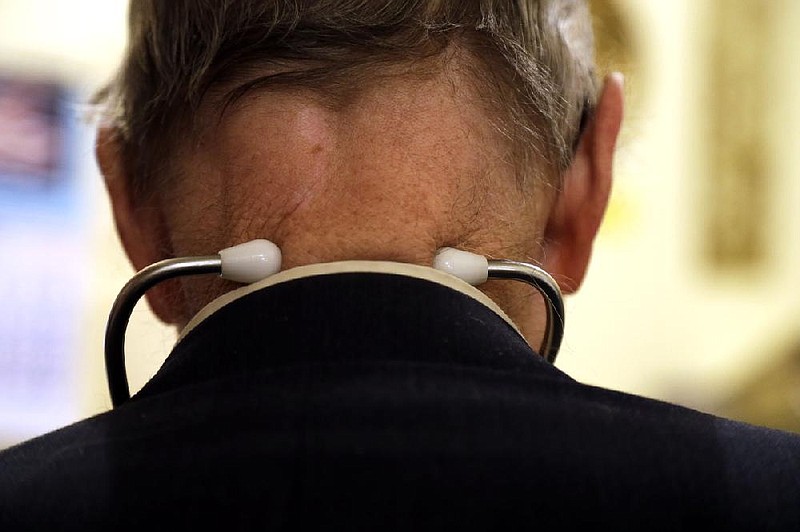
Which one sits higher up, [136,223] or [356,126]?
[356,126]

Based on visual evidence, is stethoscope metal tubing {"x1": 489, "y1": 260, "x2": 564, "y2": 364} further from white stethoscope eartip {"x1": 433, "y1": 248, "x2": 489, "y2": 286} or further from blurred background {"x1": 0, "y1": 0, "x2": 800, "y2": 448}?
blurred background {"x1": 0, "y1": 0, "x2": 800, "y2": 448}

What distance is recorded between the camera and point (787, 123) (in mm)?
2725

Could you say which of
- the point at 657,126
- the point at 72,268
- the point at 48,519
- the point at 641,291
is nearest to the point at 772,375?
the point at 641,291

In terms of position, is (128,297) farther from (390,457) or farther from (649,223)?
(649,223)

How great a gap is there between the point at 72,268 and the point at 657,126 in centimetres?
157

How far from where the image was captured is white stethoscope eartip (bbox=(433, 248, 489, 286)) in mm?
483

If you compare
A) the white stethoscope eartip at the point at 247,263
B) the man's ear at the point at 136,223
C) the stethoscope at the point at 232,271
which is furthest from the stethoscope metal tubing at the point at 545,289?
the man's ear at the point at 136,223

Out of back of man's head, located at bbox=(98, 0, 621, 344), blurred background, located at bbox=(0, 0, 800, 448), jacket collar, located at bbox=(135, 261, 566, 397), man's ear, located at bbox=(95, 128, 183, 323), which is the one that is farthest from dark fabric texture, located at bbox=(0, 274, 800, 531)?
blurred background, located at bbox=(0, 0, 800, 448)

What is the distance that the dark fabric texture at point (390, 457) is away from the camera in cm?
37

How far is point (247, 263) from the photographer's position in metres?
0.47

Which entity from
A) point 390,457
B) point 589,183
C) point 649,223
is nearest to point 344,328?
point 390,457

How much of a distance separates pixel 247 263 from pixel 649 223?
2.23 metres

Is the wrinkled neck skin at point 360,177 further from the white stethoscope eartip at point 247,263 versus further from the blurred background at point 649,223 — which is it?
the blurred background at point 649,223

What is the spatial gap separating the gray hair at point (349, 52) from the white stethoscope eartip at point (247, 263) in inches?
3.8
